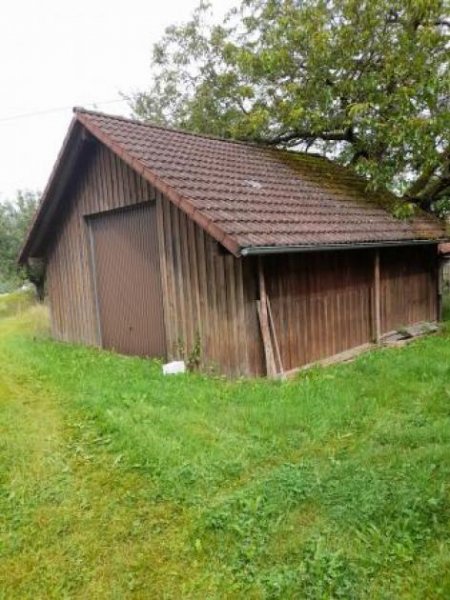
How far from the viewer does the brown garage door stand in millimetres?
8727

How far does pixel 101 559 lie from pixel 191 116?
51.1ft

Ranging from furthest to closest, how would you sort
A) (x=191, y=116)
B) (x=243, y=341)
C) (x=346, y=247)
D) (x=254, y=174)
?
(x=191, y=116), (x=254, y=174), (x=346, y=247), (x=243, y=341)

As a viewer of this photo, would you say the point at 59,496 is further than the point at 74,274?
No

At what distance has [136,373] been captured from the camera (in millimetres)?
7539

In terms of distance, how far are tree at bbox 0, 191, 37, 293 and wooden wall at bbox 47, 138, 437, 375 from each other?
47.3 ft

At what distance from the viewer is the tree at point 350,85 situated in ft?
37.1

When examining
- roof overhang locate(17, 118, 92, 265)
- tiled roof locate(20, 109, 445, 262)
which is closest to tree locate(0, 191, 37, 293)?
roof overhang locate(17, 118, 92, 265)

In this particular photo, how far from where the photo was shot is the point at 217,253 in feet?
24.1

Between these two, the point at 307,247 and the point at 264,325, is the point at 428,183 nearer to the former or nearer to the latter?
the point at 307,247

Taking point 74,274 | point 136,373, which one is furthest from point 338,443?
point 74,274

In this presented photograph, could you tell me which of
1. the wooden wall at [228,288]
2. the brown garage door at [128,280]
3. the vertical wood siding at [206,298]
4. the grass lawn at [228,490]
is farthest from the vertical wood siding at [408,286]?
the brown garage door at [128,280]

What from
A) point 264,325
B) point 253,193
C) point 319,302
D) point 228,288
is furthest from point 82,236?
point 319,302

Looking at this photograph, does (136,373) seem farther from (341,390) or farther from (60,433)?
(341,390)

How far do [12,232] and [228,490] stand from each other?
26882mm
